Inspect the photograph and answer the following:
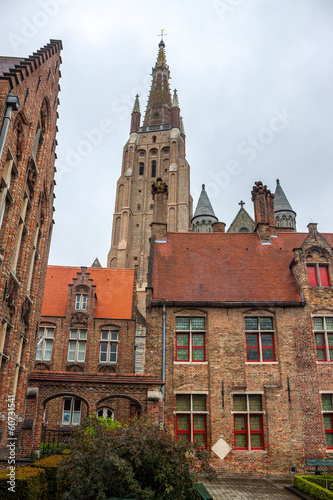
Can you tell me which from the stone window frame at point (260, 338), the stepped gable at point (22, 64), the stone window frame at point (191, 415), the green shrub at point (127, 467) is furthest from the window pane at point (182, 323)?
the stepped gable at point (22, 64)

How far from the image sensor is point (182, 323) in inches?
738

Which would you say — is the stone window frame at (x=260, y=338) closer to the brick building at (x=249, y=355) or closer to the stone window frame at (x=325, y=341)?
the brick building at (x=249, y=355)

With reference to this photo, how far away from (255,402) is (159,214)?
36.1 ft

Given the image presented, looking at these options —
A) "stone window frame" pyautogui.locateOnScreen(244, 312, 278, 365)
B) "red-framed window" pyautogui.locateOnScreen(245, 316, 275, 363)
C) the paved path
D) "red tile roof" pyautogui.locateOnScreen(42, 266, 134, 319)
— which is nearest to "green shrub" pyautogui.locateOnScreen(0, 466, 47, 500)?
the paved path

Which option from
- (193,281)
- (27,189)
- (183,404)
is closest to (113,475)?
(27,189)

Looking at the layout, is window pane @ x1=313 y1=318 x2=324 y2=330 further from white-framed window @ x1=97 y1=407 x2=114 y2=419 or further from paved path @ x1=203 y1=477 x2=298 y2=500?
white-framed window @ x1=97 y1=407 x2=114 y2=419

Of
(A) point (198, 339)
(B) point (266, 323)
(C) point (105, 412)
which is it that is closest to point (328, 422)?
(B) point (266, 323)

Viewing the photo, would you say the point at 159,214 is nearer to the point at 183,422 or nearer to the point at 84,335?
the point at 84,335

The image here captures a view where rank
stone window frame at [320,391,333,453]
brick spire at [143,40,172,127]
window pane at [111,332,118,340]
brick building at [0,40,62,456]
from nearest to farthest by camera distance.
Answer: brick building at [0,40,62,456] < stone window frame at [320,391,333,453] < window pane at [111,332,118,340] < brick spire at [143,40,172,127]

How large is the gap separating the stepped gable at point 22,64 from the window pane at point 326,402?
1626 cm

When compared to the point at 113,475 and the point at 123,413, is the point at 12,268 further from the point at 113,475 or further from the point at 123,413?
the point at 123,413

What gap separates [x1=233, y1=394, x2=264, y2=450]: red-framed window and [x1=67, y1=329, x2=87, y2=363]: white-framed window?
34.1 feet

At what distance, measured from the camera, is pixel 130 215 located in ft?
196

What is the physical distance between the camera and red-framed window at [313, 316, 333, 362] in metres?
18.2
